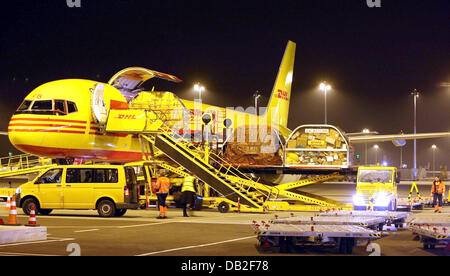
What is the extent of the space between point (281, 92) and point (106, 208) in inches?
750

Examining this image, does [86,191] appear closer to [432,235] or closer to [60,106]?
[60,106]

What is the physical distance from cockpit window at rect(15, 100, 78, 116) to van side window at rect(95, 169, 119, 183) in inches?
170

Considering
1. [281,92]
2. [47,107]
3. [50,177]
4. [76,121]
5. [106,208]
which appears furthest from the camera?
[281,92]

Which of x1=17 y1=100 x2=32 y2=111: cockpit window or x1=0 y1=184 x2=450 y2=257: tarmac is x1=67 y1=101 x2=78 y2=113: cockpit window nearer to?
x1=17 y1=100 x2=32 y2=111: cockpit window

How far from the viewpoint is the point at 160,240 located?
46.3 feet

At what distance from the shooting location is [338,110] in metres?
70.7

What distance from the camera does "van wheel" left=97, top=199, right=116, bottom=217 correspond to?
67.9 feet

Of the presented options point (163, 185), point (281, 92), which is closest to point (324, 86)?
point (281, 92)

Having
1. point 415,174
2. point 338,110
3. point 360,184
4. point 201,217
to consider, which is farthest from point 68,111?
point 415,174

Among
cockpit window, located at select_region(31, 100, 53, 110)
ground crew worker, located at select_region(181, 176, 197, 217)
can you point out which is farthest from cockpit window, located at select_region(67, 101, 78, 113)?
ground crew worker, located at select_region(181, 176, 197, 217)

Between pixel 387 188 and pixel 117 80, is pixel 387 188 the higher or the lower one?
the lower one
